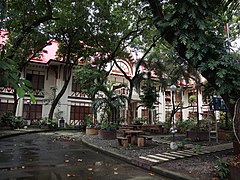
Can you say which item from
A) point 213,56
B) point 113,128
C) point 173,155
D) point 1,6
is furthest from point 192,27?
point 113,128

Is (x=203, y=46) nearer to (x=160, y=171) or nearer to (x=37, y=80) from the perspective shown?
(x=160, y=171)

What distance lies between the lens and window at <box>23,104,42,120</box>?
22141mm

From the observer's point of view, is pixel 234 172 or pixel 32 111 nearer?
pixel 234 172

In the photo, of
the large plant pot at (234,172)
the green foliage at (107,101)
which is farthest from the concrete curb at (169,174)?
the green foliage at (107,101)

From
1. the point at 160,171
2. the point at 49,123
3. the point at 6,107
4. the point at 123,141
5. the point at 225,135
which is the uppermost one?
the point at 6,107

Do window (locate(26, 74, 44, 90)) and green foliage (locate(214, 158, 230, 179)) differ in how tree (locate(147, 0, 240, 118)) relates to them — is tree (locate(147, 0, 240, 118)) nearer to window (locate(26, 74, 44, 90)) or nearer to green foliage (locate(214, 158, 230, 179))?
green foliage (locate(214, 158, 230, 179))

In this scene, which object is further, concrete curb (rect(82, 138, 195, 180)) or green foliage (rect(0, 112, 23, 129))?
green foliage (rect(0, 112, 23, 129))

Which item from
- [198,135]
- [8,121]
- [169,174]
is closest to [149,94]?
[198,135]

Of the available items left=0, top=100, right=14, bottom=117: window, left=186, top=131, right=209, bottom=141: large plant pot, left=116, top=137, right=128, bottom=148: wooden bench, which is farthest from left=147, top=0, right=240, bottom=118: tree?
left=0, top=100, right=14, bottom=117: window

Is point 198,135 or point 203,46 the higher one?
point 203,46

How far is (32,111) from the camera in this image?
22.4 metres

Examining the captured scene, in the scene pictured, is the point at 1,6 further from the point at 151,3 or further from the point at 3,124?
the point at 3,124

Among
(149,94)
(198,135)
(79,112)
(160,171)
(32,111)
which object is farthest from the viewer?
(79,112)

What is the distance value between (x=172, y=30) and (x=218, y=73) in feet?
6.35
